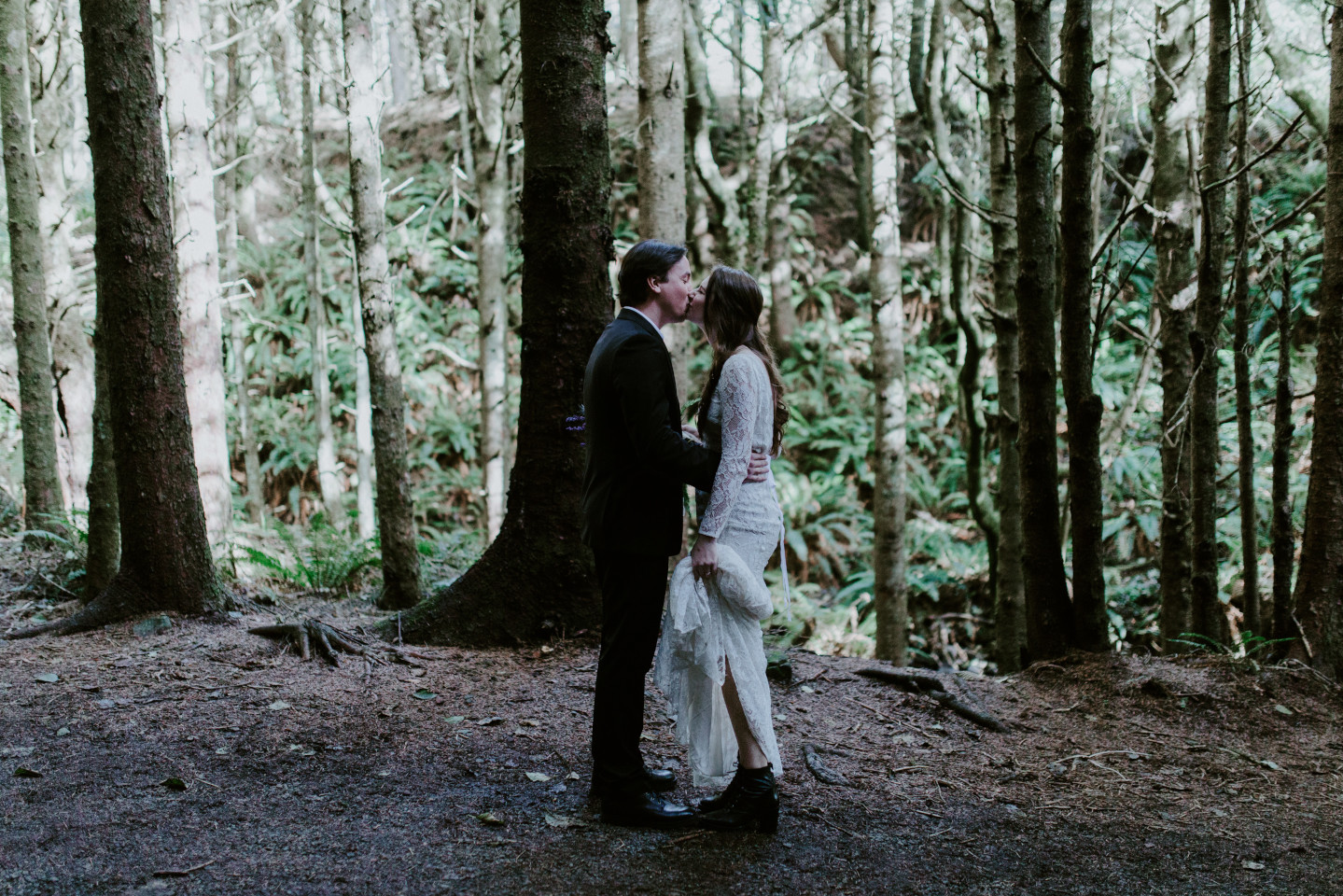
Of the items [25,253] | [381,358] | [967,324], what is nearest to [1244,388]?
[967,324]

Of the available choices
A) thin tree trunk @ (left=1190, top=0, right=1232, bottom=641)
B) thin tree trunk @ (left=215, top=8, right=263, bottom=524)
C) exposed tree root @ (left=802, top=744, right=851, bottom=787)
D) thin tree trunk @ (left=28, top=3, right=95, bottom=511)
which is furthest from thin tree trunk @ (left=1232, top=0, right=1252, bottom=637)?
thin tree trunk @ (left=28, top=3, right=95, bottom=511)

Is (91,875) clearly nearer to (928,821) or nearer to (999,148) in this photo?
(928,821)

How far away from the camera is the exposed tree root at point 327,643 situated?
18.3 feet

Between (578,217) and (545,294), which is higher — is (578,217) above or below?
above

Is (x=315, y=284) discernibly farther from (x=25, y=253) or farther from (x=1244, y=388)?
(x=1244, y=388)

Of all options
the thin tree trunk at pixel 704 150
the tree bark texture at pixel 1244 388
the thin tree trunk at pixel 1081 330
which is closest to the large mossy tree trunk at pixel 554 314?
the thin tree trunk at pixel 1081 330

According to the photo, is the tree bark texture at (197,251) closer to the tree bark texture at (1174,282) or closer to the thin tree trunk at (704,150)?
the thin tree trunk at (704,150)

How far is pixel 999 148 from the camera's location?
8523mm

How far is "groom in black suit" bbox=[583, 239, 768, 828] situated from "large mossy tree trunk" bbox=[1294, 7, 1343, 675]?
13.9 ft

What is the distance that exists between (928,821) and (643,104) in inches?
253

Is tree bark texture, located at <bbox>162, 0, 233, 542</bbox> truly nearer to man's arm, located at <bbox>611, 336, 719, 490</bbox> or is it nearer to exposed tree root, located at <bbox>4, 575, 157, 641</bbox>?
exposed tree root, located at <bbox>4, 575, 157, 641</bbox>

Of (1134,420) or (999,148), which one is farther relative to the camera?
(1134,420)

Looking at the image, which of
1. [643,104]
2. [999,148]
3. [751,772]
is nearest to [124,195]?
[643,104]

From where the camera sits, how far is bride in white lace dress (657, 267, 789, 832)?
11.8 feet
